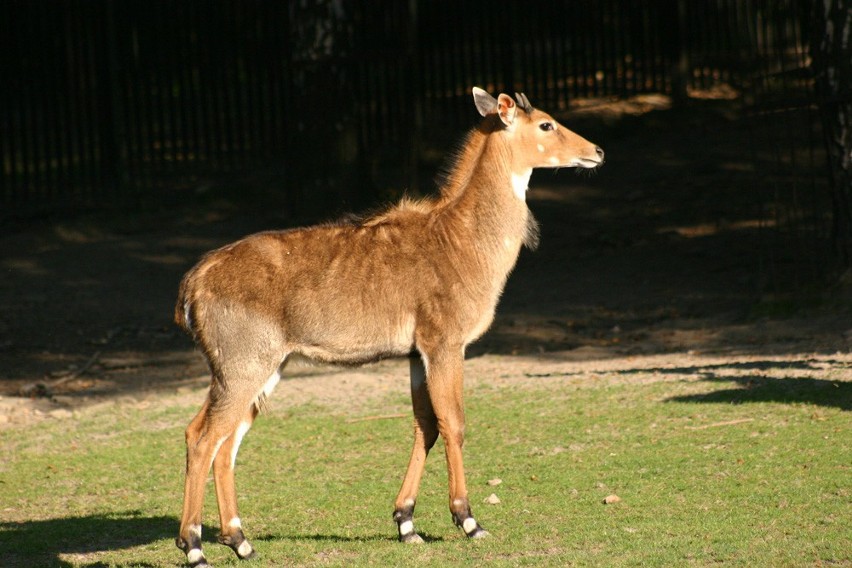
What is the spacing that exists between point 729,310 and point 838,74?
291cm

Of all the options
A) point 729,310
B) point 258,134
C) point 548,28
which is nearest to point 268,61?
point 258,134

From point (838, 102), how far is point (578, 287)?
14.0 ft

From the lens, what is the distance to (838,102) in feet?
43.5

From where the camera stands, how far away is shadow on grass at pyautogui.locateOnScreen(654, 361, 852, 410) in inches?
375

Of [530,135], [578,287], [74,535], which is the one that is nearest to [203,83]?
[578,287]

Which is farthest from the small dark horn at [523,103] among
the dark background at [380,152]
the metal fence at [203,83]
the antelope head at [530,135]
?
the metal fence at [203,83]

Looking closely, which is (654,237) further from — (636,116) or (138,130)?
(138,130)

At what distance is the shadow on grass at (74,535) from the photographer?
7188 mm

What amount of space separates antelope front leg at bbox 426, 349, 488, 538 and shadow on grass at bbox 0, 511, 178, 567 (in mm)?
1855

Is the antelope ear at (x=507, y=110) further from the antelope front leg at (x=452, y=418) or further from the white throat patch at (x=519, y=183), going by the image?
the antelope front leg at (x=452, y=418)

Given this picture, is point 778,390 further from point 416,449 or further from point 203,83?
point 203,83

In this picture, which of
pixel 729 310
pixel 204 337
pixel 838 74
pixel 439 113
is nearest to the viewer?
pixel 204 337

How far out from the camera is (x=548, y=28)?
72.2 feet

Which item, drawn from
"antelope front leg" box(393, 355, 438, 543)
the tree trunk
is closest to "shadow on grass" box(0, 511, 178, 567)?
"antelope front leg" box(393, 355, 438, 543)
